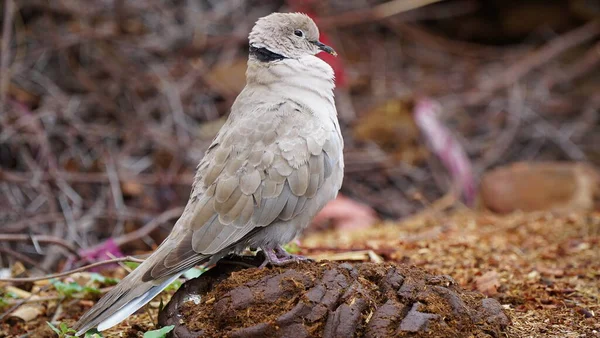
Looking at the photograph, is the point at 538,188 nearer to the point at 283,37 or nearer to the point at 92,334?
the point at 283,37

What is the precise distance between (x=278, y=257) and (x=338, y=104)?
5.74 metres

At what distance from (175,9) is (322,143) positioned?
232 inches

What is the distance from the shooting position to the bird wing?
3.18 meters

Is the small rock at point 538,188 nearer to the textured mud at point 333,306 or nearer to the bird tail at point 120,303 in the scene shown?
the textured mud at point 333,306

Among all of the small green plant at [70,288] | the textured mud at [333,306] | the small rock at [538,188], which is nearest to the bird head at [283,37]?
the textured mud at [333,306]

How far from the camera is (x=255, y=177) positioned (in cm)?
327

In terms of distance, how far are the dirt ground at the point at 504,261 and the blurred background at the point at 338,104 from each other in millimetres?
554

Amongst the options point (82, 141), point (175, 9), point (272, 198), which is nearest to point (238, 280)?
point (272, 198)

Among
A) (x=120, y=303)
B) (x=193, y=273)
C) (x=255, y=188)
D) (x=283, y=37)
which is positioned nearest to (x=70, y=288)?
(x=193, y=273)

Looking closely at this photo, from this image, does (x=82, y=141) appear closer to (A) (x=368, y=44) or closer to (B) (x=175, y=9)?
(B) (x=175, y=9)

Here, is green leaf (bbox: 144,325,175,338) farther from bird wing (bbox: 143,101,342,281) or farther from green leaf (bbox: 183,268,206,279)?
green leaf (bbox: 183,268,206,279)

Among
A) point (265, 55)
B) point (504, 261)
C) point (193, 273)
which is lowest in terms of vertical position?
point (504, 261)

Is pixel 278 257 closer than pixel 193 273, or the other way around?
pixel 278 257

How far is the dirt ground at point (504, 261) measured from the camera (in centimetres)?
336
